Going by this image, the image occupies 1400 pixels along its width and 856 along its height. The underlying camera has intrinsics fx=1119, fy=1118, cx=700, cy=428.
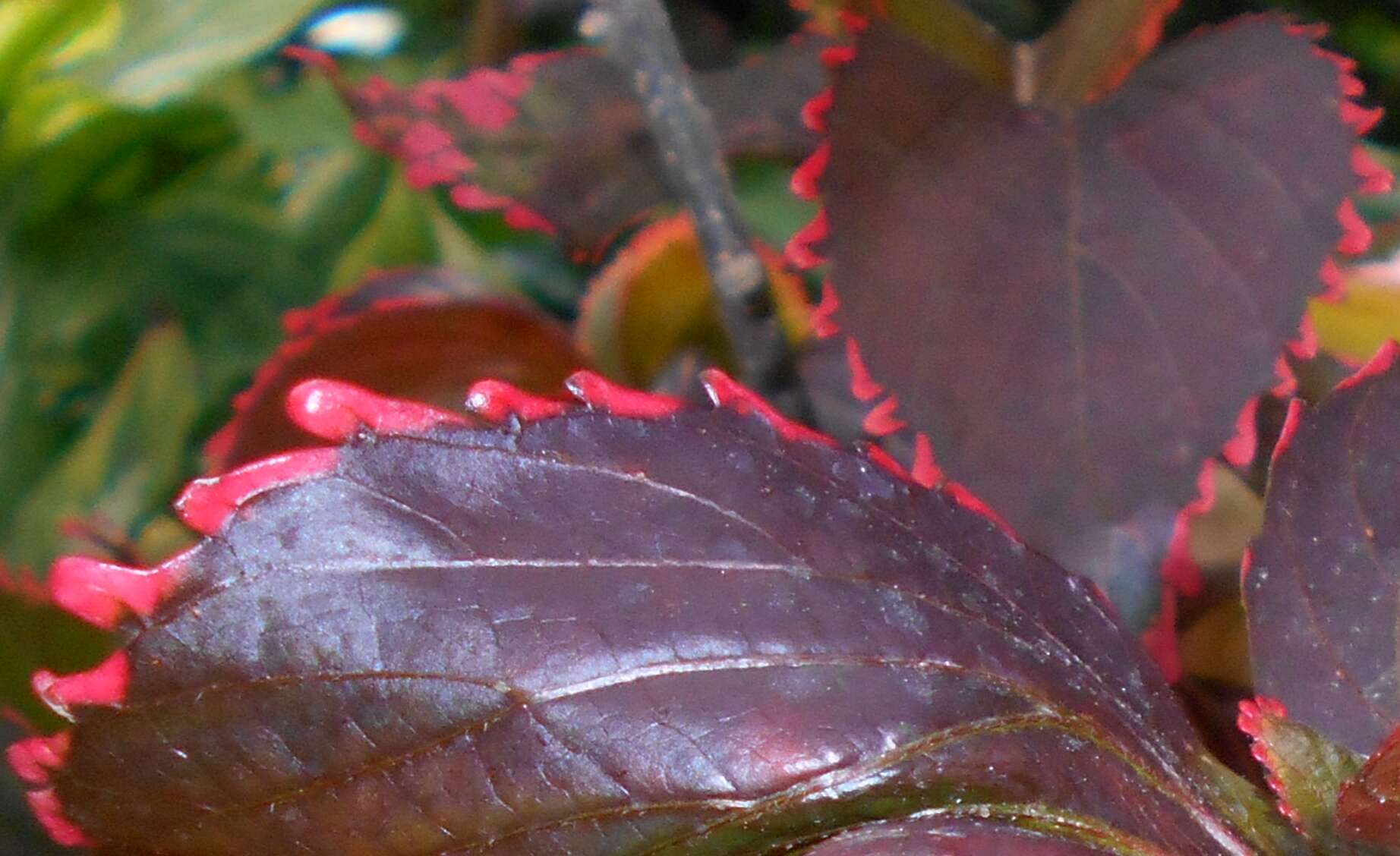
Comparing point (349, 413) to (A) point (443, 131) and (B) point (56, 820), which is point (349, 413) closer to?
(B) point (56, 820)

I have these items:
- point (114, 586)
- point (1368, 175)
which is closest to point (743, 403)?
point (114, 586)

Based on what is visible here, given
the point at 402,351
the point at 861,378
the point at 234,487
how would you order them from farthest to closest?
the point at 402,351 → the point at 861,378 → the point at 234,487

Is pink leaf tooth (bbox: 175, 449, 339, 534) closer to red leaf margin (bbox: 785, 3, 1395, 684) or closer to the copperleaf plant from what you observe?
the copperleaf plant

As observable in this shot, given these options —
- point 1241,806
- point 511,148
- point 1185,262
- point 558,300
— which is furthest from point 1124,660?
point 558,300

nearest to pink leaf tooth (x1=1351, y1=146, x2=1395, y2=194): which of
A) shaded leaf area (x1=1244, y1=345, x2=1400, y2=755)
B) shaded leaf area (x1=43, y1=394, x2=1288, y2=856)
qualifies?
shaded leaf area (x1=1244, y1=345, x2=1400, y2=755)

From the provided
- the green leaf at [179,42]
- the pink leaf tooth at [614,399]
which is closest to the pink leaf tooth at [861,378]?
the pink leaf tooth at [614,399]
